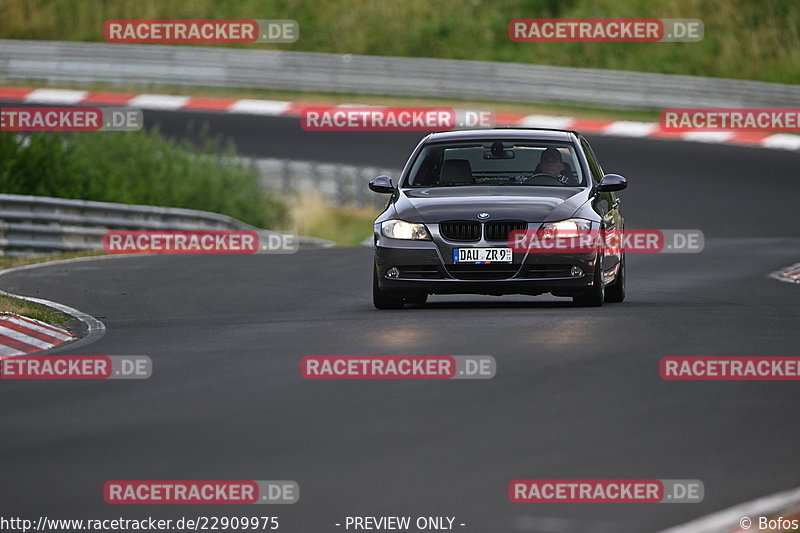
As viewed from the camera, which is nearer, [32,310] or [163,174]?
[32,310]

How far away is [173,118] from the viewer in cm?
3903

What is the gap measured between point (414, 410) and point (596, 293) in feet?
17.6

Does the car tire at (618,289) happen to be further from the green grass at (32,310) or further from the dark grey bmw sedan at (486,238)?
the green grass at (32,310)

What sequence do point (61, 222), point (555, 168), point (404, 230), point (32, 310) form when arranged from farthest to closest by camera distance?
point (61, 222) < point (555, 168) < point (32, 310) < point (404, 230)

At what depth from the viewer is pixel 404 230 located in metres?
13.9

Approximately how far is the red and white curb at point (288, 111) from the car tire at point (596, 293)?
65.0ft

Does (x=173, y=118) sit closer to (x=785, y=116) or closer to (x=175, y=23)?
(x=175, y=23)

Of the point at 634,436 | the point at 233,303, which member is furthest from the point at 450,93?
the point at 634,436

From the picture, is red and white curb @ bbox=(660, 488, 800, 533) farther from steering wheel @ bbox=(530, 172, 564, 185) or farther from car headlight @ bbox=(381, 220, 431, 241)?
steering wheel @ bbox=(530, 172, 564, 185)

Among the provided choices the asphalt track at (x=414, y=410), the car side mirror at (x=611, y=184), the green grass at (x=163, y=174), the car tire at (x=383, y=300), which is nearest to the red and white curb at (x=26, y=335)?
the asphalt track at (x=414, y=410)

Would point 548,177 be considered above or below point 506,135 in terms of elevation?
below

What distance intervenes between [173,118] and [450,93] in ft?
21.1

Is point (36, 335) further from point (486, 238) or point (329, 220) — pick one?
point (329, 220)

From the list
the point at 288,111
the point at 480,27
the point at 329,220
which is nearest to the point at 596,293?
the point at 329,220
